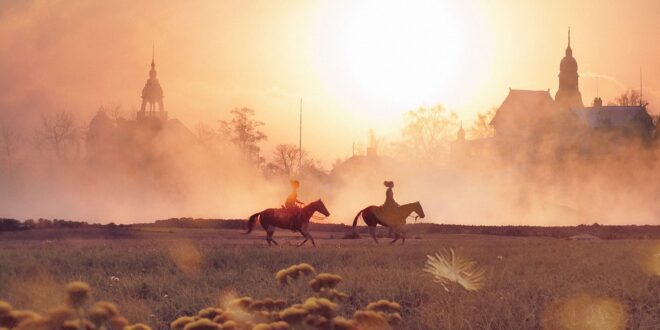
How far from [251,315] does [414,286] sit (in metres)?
5.51

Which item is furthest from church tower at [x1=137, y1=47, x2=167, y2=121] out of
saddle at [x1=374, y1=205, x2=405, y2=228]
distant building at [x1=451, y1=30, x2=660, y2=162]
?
saddle at [x1=374, y1=205, x2=405, y2=228]

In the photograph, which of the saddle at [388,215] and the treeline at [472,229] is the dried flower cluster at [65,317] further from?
the treeline at [472,229]

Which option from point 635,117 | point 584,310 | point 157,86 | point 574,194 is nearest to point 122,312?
point 584,310

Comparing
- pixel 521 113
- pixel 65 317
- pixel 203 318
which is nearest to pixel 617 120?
pixel 521 113

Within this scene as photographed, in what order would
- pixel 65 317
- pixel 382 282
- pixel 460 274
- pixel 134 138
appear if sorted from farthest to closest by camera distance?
pixel 134 138, pixel 460 274, pixel 382 282, pixel 65 317

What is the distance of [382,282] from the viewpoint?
11.2 metres

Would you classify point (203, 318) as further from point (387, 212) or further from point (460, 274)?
point (387, 212)

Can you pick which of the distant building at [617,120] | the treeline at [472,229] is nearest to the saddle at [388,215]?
the treeline at [472,229]

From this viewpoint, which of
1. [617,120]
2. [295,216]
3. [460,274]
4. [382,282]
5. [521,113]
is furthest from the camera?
[617,120]

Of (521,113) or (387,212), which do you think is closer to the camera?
(387,212)

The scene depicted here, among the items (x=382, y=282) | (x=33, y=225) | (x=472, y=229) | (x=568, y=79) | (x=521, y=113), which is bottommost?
(x=382, y=282)

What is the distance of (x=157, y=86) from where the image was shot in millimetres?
78312

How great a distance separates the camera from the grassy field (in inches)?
364

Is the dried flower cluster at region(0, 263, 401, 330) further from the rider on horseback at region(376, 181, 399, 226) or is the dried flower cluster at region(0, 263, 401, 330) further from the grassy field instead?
the rider on horseback at region(376, 181, 399, 226)
